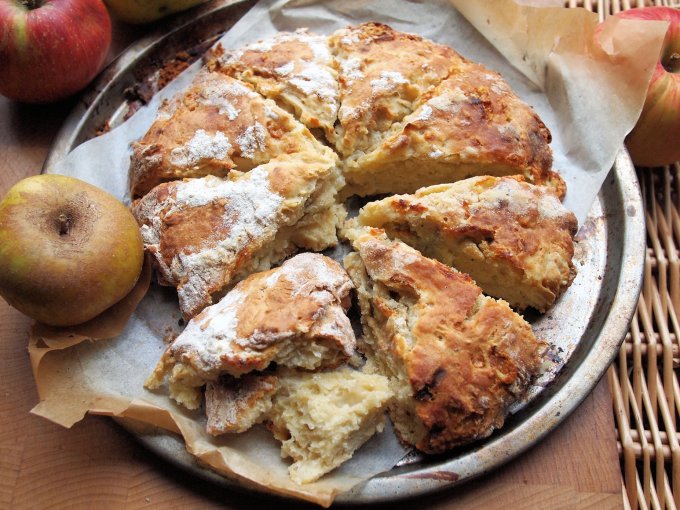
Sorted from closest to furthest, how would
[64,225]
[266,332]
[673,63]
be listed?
[266,332] < [64,225] < [673,63]

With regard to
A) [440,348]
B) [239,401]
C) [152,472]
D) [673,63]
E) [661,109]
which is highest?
[673,63]

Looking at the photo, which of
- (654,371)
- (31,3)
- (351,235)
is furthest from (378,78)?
(654,371)

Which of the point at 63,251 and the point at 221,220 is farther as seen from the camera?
the point at 221,220

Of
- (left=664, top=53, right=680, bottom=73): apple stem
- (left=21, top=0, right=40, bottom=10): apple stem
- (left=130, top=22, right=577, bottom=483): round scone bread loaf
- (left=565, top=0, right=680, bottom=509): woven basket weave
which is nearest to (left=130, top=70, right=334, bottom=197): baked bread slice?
(left=130, top=22, right=577, bottom=483): round scone bread loaf

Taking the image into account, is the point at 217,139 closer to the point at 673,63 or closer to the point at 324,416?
the point at 324,416

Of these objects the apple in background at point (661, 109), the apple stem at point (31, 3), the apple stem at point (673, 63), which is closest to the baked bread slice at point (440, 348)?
the apple in background at point (661, 109)

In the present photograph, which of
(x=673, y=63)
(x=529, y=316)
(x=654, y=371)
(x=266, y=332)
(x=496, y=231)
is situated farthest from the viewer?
(x=673, y=63)

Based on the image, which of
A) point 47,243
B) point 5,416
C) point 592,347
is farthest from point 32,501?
point 592,347

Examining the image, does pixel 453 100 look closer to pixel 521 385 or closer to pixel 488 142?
pixel 488 142

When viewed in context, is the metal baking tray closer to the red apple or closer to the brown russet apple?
the red apple
